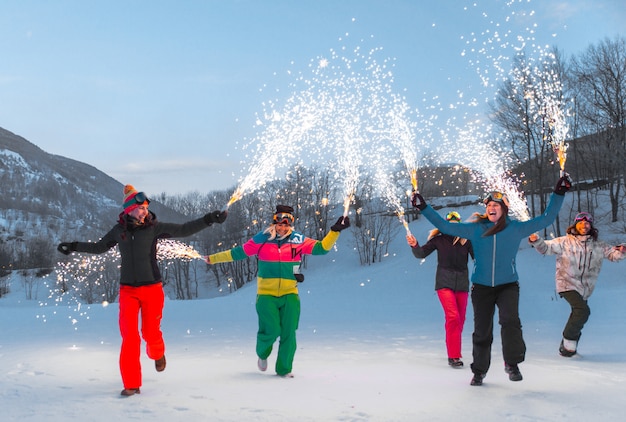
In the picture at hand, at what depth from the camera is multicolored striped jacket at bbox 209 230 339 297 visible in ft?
22.5

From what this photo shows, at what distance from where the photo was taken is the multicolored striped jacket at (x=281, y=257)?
6.85 m

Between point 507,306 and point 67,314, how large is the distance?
44.1 ft

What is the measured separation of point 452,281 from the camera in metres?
7.67

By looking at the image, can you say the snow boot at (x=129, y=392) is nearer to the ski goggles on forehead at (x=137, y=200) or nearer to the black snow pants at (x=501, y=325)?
the ski goggles on forehead at (x=137, y=200)

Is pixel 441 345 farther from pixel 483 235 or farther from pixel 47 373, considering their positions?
pixel 47 373

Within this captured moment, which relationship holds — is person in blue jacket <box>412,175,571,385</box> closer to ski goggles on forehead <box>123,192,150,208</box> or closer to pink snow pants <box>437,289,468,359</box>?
pink snow pants <box>437,289,468,359</box>

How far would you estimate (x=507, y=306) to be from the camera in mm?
5895

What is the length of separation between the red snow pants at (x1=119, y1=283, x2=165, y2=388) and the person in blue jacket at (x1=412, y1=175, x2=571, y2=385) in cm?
314

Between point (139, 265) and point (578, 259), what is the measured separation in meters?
6.42

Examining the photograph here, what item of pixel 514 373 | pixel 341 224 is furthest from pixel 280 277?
pixel 514 373

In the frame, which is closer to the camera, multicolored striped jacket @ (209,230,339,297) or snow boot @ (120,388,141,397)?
snow boot @ (120,388,141,397)

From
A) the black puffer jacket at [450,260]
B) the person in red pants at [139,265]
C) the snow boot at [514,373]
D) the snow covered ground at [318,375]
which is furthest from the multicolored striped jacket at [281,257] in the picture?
the snow boot at [514,373]

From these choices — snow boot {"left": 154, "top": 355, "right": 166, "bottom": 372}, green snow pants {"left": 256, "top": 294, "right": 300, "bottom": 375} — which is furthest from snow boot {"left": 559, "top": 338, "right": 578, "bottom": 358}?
snow boot {"left": 154, "top": 355, "right": 166, "bottom": 372}

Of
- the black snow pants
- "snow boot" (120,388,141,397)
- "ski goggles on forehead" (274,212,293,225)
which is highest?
"ski goggles on forehead" (274,212,293,225)
